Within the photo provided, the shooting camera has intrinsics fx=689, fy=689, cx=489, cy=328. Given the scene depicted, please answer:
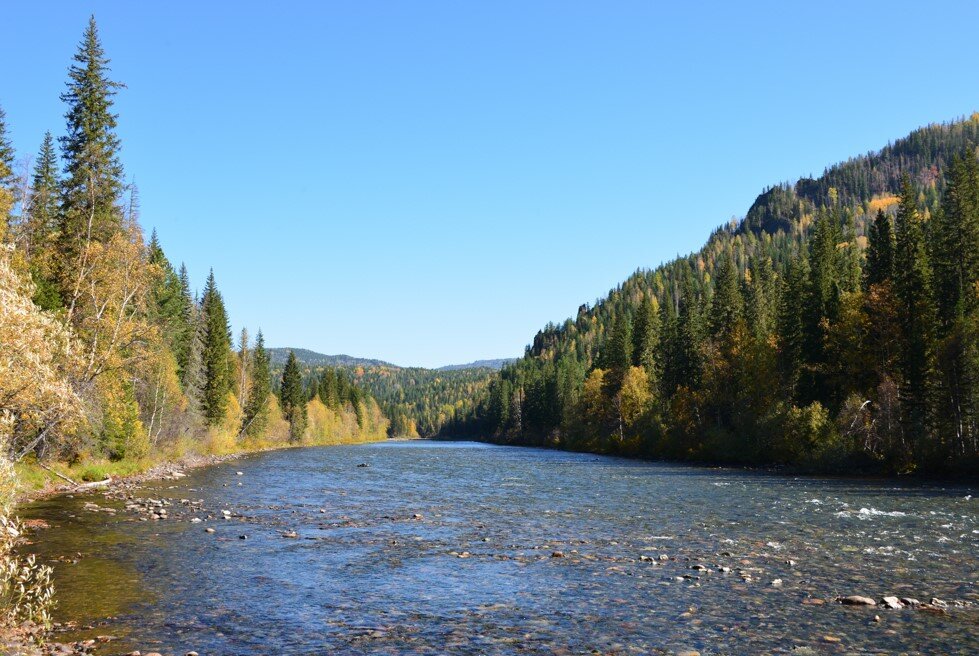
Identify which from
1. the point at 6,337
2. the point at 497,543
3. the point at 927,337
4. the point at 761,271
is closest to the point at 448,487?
the point at 497,543

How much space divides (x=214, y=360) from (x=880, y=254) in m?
74.9

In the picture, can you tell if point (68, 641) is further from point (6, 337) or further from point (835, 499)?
point (835, 499)

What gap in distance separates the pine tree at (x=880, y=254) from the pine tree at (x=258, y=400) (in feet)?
284

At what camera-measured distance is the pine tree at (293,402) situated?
434ft

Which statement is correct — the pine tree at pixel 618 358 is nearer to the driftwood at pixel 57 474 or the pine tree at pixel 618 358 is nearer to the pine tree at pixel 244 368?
the pine tree at pixel 244 368

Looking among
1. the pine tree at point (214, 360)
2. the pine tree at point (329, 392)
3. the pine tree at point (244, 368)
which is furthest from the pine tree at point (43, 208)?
the pine tree at point (329, 392)

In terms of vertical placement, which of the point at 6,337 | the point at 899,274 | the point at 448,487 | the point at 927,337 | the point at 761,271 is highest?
the point at 761,271

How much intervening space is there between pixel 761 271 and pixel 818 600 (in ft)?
397

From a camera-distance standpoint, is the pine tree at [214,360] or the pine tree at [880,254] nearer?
the pine tree at [880,254]

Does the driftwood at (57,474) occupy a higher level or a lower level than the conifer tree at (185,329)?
lower

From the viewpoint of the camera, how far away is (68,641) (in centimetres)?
1283

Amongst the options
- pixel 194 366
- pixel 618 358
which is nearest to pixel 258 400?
pixel 194 366

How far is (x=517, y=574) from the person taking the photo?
1933 centimetres

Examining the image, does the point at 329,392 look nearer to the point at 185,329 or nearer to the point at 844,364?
the point at 185,329
